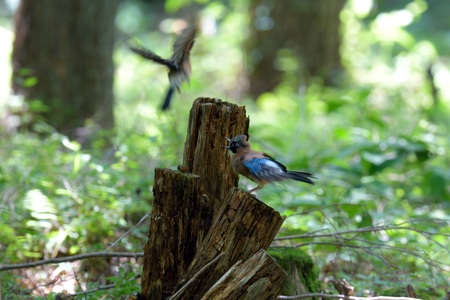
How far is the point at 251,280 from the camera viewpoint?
2855 mm

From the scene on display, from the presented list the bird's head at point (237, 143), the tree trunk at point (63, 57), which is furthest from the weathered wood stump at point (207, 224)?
the tree trunk at point (63, 57)

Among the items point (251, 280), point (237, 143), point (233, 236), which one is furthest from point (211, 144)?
Result: point (251, 280)

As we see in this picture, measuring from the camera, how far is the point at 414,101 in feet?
30.1

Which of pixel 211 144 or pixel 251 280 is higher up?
pixel 211 144

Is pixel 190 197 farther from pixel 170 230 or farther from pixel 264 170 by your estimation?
pixel 264 170

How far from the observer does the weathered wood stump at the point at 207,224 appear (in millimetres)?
2930

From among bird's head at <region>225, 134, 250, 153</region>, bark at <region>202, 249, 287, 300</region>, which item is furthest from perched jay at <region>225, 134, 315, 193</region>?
bark at <region>202, 249, 287, 300</region>

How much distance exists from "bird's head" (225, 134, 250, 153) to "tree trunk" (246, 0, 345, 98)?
8.03m

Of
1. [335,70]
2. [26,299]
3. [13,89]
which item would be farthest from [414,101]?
[26,299]

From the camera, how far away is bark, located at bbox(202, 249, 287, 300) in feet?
9.36

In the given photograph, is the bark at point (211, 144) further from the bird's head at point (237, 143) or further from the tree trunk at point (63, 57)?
the tree trunk at point (63, 57)

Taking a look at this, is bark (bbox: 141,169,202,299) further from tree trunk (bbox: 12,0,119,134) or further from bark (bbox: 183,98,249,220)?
tree trunk (bbox: 12,0,119,134)

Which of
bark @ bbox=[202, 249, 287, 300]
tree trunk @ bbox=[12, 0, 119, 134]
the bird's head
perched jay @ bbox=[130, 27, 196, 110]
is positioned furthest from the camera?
tree trunk @ bbox=[12, 0, 119, 134]

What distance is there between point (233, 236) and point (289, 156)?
3.98 meters
